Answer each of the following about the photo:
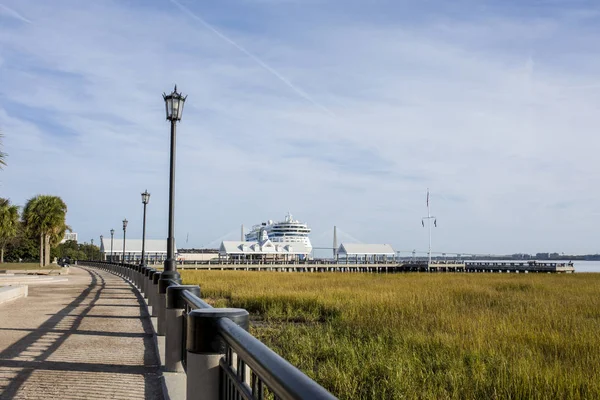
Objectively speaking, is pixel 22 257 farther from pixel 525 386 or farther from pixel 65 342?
pixel 525 386

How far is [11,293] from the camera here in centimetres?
1537

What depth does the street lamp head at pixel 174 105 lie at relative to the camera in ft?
43.2

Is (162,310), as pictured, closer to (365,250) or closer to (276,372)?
(276,372)

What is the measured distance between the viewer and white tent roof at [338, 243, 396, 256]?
11376 cm

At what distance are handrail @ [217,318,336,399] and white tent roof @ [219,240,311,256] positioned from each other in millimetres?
109976

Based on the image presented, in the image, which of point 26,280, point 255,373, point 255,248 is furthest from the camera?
point 255,248

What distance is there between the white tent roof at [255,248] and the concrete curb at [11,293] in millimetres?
95249

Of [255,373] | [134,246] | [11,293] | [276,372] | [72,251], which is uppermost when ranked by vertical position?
[276,372]

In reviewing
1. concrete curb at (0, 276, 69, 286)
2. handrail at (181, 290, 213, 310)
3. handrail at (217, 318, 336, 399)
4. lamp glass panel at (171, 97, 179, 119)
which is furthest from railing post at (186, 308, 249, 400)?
concrete curb at (0, 276, 69, 286)

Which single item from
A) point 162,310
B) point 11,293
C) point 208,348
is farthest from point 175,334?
point 11,293

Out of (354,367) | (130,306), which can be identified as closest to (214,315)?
(354,367)

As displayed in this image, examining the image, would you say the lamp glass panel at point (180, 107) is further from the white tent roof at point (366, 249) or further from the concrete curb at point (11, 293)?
the white tent roof at point (366, 249)

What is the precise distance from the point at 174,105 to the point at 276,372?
1171 centimetres

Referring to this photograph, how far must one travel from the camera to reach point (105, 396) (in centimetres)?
563
